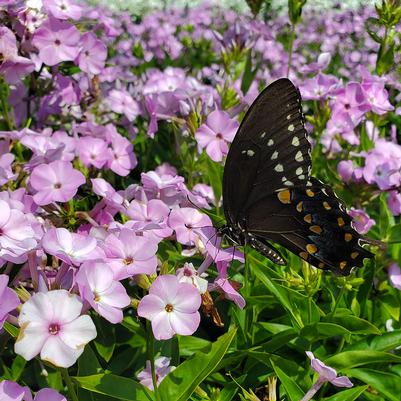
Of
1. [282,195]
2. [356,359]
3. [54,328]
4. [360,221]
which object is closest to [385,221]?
[360,221]

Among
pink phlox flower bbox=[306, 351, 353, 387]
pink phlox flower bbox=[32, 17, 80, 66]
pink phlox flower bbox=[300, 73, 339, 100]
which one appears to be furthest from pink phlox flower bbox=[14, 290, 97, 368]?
pink phlox flower bbox=[300, 73, 339, 100]

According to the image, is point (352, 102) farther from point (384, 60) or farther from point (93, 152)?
point (93, 152)

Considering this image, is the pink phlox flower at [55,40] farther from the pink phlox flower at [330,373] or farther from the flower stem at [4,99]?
the pink phlox flower at [330,373]

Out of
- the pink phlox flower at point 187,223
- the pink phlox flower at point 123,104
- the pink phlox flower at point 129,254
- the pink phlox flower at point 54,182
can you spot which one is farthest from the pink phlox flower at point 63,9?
the pink phlox flower at point 129,254

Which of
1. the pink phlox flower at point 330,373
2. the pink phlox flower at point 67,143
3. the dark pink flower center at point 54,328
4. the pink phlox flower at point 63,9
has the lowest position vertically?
the pink phlox flower at point 67,143

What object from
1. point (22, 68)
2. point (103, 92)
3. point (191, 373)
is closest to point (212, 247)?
point (191, 373)

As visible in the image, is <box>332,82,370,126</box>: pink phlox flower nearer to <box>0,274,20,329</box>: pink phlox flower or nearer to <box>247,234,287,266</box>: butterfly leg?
<box>247,234,287,266</box>: butterfly leg

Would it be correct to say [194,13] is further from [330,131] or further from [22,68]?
[22,68]
